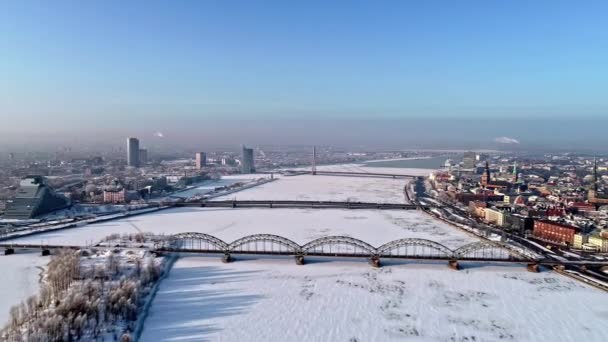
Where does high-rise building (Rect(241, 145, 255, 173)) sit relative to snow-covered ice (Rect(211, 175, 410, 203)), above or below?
above

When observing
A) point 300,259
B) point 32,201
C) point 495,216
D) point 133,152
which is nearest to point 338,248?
point 300,259

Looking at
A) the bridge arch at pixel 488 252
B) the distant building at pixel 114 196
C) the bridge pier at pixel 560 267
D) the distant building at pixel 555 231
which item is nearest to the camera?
the bridge pier at pixel 560 267

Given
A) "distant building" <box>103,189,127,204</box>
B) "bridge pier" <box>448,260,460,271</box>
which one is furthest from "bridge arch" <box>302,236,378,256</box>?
"distant building" <box>103,189,127,204</box>

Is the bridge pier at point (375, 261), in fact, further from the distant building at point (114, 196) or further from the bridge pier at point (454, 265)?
the distant building at point (114, 196)

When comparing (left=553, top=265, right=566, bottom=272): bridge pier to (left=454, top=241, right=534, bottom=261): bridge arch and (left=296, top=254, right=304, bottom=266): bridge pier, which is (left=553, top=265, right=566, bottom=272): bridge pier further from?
(left=296, top=254, right=304, bottom=266): bridge pier

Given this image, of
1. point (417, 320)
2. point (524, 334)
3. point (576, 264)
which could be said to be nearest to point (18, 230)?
point (417, 320)

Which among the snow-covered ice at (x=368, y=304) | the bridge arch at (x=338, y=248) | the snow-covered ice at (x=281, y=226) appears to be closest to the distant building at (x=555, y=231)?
the snow-covered ice at (x=281, y=226)

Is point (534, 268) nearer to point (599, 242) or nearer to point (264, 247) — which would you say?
point (599, 242)
